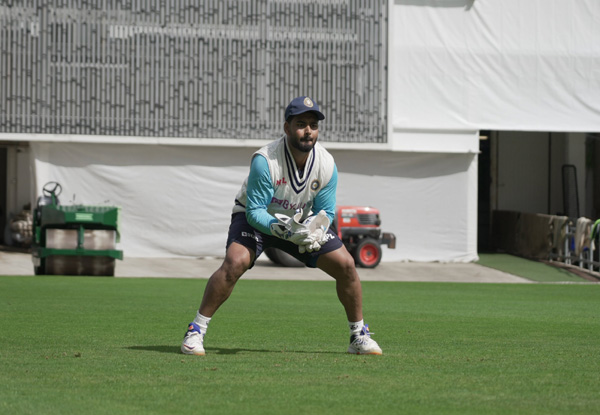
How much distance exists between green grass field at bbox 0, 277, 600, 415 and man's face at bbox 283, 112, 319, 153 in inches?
62.1

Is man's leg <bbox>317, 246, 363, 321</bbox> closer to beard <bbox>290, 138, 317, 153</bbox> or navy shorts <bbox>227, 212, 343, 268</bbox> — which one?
navy shorts <bbox>227, 212, 343, 268</bbox>

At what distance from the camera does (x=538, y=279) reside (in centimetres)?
2464

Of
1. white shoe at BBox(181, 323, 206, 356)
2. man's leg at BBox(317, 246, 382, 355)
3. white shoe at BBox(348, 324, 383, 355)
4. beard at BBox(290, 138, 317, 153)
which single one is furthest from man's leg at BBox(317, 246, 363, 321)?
white shoe at BBox(181, 323, 206, 356)

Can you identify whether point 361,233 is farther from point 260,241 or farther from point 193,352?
point 193,352

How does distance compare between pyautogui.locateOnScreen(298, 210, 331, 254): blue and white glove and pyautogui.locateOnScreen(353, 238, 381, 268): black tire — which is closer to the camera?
pyautogui.locateOnScreen(298, 210, 331, 254): blue and white glove

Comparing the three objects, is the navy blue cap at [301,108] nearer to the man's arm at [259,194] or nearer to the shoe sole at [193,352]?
the man's arm at [259,194]

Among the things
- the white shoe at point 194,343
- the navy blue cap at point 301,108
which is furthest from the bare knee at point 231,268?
the navy blue cap at point 301,108

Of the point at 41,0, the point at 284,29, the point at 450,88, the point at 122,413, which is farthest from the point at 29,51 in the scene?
the point at 122,413

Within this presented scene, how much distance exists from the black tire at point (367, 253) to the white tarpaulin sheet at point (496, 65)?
446 cm

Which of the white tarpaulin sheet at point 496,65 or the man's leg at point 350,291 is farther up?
the white tarpaulin sheet at point 496,65

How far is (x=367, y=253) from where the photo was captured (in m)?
27.3

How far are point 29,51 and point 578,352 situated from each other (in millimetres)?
23314

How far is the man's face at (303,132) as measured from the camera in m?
8.13

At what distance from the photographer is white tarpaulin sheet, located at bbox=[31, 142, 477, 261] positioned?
29844mm
